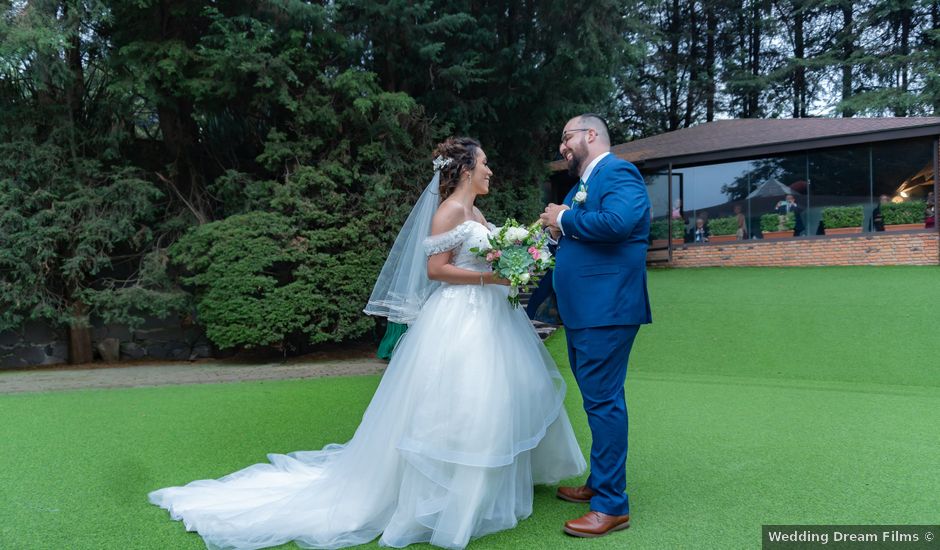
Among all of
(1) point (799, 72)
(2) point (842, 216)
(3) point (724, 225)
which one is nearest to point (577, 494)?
(2) point (842, 216)

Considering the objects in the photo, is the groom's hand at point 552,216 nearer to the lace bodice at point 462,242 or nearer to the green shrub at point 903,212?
the lace bodice at point 462,242

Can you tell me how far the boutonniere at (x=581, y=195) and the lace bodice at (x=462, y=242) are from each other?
0.50m

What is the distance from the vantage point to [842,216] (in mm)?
14797

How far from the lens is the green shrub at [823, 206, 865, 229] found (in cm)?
1469

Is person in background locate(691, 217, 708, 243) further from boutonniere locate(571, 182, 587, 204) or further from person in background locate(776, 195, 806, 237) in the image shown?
boutonniere locate(571, 182, 587, 204)

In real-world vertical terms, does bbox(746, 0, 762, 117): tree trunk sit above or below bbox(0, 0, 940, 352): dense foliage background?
above

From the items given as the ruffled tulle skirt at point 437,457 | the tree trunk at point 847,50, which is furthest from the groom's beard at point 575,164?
the tree trunk at point 847,50

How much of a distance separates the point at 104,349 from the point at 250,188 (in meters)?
3.56

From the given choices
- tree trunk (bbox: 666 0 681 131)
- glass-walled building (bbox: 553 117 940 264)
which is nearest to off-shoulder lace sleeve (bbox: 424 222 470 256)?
glass-walled building (bbox: 553 117 940 264)

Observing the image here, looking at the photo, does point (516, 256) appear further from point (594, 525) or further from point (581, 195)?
point (594, 525)

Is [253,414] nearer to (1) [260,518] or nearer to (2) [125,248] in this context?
(1) [260,518]

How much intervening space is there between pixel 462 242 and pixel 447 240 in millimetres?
82

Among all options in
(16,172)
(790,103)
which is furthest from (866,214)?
(16,172)

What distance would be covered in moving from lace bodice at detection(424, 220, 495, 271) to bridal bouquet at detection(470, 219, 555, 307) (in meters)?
0.06
